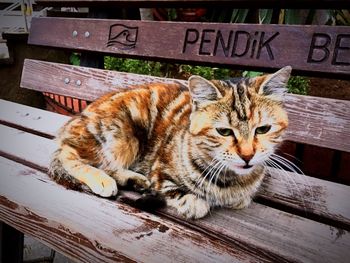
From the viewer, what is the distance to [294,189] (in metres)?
1.38

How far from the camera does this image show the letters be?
153 cm

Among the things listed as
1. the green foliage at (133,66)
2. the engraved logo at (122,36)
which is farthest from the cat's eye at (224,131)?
the green foliage at (133,66)

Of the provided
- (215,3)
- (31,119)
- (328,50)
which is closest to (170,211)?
(328,50)

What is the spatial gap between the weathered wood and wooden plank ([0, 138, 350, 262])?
3.5 inches

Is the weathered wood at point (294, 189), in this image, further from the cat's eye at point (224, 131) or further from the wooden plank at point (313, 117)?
the cat's eye at point (224, 131)

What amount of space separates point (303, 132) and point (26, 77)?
69.7 inches

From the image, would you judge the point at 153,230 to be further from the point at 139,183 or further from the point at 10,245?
the point at 10,245

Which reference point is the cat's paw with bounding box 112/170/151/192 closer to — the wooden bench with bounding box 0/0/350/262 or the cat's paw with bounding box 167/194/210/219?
the wooden bench with bounding box 0/0/350/262

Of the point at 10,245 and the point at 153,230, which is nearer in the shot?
Result: the point at 153,230

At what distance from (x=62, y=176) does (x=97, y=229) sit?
360 millimetres

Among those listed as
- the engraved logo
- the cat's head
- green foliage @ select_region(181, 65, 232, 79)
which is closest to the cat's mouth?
the cat's head

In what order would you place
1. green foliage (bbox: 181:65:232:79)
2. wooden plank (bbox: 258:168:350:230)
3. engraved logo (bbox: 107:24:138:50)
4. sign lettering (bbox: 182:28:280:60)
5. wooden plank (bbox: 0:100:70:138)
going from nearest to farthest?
1. wooden plank (bbox: 258:168:350:230)
2. sign lettering (bbox: 182:28:280:60)
3. wooden plank (bbox: 0:100:70:138)
4. engraved logo (bbox: 107:24:138:50)
5. green foliage (bbox: 181:65:232:79)

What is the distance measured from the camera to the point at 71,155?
4.72ft

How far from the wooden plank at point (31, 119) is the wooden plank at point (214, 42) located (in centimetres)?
45
